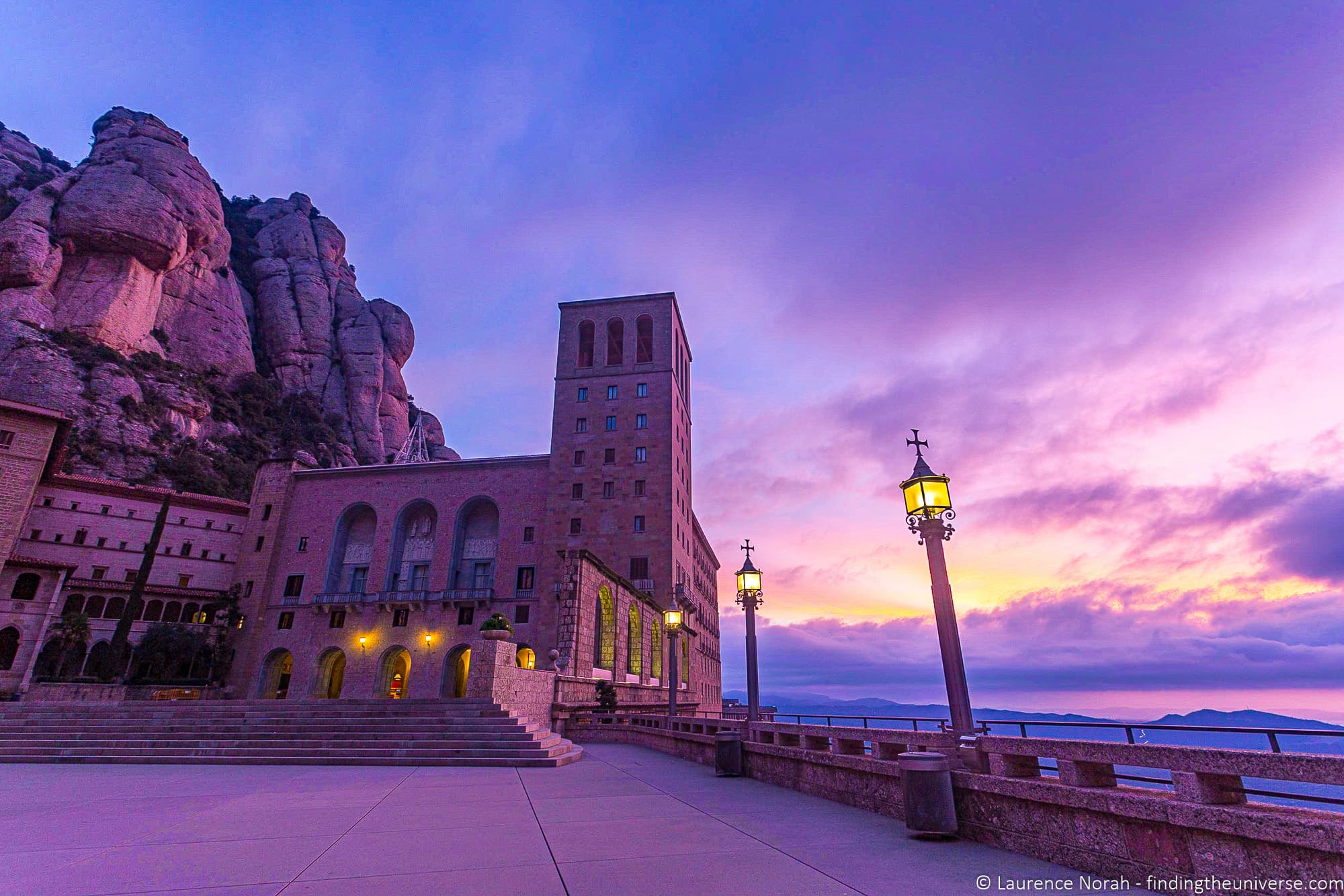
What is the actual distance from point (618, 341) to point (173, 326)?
56.4 metres

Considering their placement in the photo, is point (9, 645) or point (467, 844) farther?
point (9, 645)

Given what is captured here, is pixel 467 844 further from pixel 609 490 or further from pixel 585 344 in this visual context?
pixel 585 344

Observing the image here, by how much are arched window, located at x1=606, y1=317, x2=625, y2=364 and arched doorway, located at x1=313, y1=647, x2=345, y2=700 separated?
32.6 m

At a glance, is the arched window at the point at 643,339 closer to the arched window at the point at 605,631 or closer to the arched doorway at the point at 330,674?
the arched window at the point at 605,631

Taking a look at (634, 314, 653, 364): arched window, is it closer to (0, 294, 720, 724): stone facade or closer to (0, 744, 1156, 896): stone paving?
(0, 294, 720, 724): stone facade

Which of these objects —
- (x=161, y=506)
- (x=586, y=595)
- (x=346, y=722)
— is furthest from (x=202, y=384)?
(x=346, y=722)

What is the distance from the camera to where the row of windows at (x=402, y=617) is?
4638cm

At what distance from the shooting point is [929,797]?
21.4 ft

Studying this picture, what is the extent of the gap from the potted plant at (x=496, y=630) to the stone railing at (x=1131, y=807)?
1324 centimetres

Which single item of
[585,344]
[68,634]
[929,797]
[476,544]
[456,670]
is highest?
[585,344]

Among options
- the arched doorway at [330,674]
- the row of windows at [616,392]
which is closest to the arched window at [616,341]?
the row of windows at [616,392]

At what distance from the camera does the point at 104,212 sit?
6406 centimetres

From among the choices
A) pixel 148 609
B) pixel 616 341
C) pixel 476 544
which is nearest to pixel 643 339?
pixel 616 341

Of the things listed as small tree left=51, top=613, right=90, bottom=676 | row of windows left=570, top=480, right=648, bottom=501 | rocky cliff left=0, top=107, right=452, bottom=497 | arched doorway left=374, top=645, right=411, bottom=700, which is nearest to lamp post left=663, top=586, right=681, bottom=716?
row of windows left=570, top=480, right=648, bottom=501
